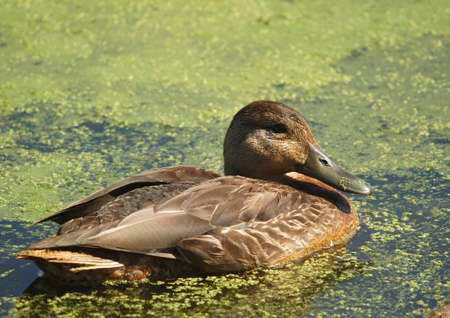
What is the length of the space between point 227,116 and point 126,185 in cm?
237

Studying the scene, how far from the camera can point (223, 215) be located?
5621 millimetres

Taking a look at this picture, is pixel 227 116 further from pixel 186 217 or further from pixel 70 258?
pixel 70 258

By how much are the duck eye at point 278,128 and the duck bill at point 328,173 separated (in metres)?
0.20

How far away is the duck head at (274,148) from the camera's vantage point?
622 cm

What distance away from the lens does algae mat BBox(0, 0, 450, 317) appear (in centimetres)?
536

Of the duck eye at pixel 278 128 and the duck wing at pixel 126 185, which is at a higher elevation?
the duck eye at pixel 278 128

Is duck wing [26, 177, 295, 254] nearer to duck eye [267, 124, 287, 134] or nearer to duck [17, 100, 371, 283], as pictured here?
duck [17, 100, 371, 283]

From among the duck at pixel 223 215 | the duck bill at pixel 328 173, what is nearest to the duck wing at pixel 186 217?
the duck at pixel 223 215

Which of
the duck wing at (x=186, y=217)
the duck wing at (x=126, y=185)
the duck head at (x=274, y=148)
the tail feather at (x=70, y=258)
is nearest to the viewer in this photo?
the tail feather at (x=70, y=258)

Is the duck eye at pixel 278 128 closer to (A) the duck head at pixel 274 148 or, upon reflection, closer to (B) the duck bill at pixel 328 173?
(A) the duck head at pixel 274 148

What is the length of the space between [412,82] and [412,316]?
13.0 feet

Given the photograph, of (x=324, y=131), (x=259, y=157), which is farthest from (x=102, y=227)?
(x=324, y=131)

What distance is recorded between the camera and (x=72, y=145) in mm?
7602

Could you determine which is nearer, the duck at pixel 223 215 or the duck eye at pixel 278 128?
the duck at pixel 223 215
